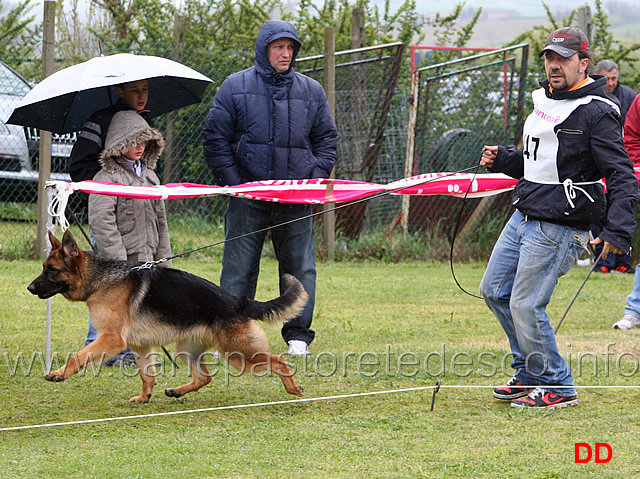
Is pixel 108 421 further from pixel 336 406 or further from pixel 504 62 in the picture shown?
pixel 504 62

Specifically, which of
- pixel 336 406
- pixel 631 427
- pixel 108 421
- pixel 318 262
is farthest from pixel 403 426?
pixel 318 262

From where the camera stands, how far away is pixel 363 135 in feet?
37.5

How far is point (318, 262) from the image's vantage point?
36.3 ft

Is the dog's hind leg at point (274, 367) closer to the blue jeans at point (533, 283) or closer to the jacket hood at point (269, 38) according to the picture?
the blue jeans at point (533, 283)

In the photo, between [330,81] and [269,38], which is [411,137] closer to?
[330,81]

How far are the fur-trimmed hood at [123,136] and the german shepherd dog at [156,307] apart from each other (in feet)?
2.70

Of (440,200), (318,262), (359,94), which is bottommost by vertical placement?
(318,262)

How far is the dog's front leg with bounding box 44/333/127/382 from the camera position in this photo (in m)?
4.37

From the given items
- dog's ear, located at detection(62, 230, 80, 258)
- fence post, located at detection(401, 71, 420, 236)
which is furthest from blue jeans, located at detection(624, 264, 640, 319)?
dog's ear, located at detection(62, 230, 80, 258)

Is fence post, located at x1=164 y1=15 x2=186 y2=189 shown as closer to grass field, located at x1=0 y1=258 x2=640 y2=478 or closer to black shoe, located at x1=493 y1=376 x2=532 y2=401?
grass field, located at x1=0 y1=258 x2=640 y2=478

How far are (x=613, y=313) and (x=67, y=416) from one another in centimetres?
551

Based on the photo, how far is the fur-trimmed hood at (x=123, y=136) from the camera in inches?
213

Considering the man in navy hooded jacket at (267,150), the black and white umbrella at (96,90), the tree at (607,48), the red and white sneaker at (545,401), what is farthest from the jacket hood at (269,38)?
the tree at (607,48)

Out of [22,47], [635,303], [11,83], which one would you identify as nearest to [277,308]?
[635,303]
